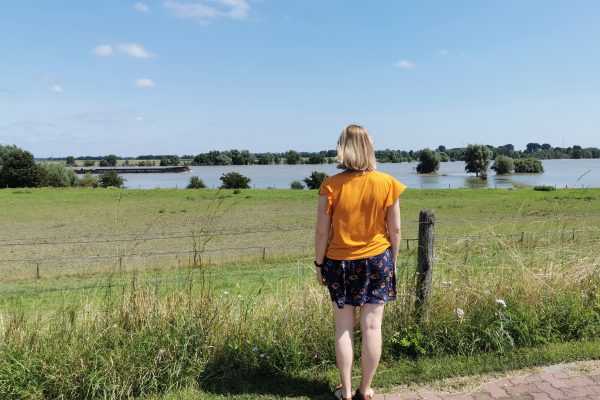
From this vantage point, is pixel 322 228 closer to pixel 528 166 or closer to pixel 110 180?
pixel 110 180

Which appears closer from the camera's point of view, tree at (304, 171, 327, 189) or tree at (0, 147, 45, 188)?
tree at (0, 147, 45, 188)

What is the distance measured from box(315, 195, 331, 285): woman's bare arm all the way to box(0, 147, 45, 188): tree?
257ft

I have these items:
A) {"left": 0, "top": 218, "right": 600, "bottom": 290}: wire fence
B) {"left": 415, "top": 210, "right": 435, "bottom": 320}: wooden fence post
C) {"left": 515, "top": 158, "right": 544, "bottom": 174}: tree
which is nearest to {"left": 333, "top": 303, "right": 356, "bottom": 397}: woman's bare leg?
{"left": 415, "top": 210, "right": 435, "bottom": 320}: wooden fence post

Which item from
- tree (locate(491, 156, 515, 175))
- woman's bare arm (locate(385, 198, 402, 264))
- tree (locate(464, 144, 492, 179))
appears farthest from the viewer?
tree (locate(491, 156, 515, 175))

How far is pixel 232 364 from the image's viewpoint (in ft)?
12.9

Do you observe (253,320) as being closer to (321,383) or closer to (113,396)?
(321,383)

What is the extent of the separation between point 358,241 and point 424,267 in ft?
4.57

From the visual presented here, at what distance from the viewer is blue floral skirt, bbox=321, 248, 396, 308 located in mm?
3312

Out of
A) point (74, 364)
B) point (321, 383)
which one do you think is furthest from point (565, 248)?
point (74, 364)

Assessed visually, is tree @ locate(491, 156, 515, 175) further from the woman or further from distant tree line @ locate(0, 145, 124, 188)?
the woman

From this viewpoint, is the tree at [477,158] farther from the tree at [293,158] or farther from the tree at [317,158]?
the tree at [293,158]

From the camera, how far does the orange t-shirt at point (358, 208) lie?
10.6 ft

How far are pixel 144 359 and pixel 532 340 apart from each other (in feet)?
11.2

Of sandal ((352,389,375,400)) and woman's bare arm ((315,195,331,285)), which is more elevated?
woman's bare arm ((315,195,331,285))
